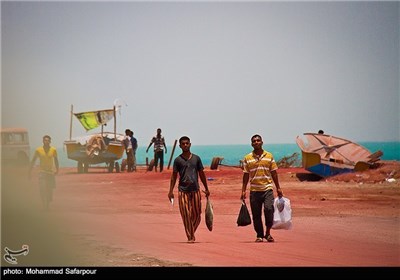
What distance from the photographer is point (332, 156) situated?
1071 inches

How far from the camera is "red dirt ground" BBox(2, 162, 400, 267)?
35.5ft

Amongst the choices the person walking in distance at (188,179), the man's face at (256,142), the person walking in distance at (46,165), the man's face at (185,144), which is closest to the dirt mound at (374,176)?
the person walking in distance at (46,165)

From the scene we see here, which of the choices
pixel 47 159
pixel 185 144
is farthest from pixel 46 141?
pixel 185 144

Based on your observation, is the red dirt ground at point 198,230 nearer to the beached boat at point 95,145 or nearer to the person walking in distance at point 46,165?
the person walking in distance at point 46,165

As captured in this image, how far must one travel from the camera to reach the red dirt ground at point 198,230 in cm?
1081

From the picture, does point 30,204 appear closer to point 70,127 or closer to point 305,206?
point 305,206

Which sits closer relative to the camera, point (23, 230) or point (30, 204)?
point (23, 230)

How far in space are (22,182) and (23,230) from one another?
1307 cm

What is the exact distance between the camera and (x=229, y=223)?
49.2 ft

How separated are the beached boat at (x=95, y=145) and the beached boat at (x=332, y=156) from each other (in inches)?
326

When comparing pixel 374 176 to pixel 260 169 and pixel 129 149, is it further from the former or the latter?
pixel 260 169

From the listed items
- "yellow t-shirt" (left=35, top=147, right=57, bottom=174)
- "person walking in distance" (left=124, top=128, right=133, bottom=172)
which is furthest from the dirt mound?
"yellow t-shirt" (left=35, top=147, right=57, bottom=174)

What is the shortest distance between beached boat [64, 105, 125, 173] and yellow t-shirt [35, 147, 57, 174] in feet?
51.2
